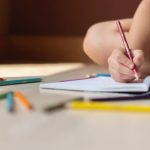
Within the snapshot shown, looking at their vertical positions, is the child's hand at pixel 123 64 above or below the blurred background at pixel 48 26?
below

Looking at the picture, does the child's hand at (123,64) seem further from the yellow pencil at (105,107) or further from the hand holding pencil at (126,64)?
the yellow pencil at (105,107)

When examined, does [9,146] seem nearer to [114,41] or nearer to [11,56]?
[114,41]

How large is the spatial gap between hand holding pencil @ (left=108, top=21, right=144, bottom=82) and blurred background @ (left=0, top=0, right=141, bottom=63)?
1.76 metres

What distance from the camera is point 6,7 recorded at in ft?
8.55

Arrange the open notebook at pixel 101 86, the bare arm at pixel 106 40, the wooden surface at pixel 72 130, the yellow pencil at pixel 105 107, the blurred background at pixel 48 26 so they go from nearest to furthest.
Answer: the wooden surface at pixel 72 130 < the yellow pencil at pixel 105 107 < the open notebook at pixel 101 86 < the bare arm at pixel 106 40 < the blurred background at pixel 48 26

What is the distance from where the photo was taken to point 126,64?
687mm

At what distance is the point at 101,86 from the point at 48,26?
6.55ft

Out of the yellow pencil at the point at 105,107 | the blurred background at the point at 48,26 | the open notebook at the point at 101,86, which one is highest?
the blurred background at the point at 48,26

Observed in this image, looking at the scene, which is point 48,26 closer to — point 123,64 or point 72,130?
point 123,64

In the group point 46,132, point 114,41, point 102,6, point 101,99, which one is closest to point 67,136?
point 46,132

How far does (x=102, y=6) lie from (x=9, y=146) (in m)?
2.19

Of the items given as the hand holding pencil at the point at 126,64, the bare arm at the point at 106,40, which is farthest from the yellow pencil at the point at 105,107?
the bare arm at the point at 106,40

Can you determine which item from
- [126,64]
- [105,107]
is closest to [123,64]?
[126,64]

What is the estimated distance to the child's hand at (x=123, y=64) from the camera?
67 centimetres
